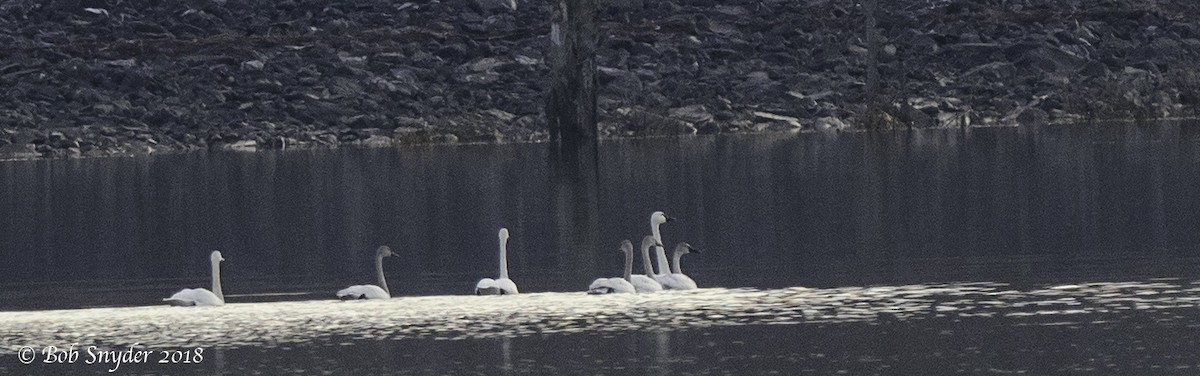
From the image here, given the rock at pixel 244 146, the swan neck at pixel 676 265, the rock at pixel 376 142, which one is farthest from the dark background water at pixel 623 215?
the rock at pixel 376 142

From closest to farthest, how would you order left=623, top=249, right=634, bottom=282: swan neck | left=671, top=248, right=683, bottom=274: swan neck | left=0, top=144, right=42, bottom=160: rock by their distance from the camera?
1. left=623, top=249, right=634, bottom=282: swan neck
2. left=671, top=248, right=683, bottom=274: swan neck
3. left=0, top=144, right=42, bottom=160: rock

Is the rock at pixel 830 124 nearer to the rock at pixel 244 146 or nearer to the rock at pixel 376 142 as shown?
the rock at pixel 376 142

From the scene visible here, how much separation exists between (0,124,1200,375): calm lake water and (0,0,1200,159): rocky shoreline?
5917mm

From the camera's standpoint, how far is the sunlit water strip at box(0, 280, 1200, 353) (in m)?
18.3

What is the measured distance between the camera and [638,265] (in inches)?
1037

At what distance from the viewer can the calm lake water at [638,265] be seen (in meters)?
17.0

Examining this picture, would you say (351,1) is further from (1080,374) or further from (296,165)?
(1080,374)

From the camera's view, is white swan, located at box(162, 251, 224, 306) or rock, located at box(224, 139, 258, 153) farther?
rock, located at box(224, 139, 258, 153)

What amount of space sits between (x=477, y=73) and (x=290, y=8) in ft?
19.8

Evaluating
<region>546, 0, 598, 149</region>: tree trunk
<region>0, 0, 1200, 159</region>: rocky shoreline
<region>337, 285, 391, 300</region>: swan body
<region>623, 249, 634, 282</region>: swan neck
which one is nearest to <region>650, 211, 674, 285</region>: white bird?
<region>623, 249, 634, 282</region>: swan neck

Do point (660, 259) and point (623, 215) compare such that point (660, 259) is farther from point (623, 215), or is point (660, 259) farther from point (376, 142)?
point (376, 142)

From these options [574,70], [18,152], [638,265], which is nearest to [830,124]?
[574,70]

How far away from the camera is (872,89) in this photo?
159 feet

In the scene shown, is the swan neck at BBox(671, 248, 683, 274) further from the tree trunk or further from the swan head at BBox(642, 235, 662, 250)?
the tree trunk
